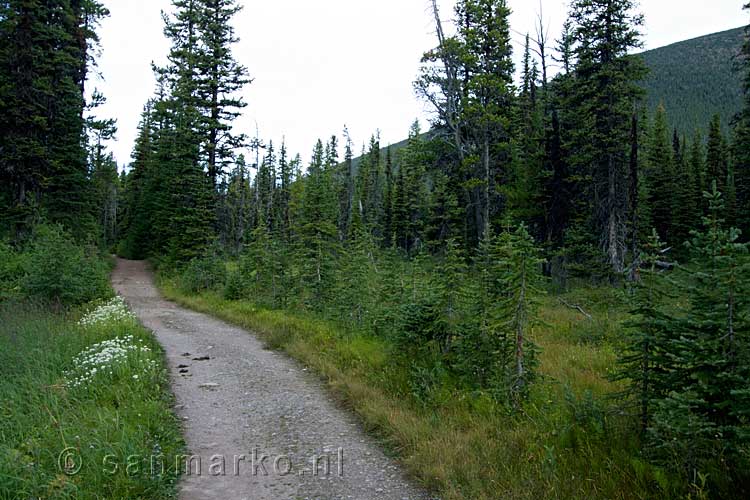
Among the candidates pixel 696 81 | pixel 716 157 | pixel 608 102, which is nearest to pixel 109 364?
pixel 608 102

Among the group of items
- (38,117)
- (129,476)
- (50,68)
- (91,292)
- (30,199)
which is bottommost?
(129,476)

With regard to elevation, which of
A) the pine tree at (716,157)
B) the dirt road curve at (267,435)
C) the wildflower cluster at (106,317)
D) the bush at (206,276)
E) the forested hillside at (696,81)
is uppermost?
the forested hillside at (696,81)

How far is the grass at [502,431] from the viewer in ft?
13.3

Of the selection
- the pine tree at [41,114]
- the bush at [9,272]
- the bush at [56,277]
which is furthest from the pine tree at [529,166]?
the pine tree at [41,114]

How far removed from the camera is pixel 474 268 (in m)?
7.21

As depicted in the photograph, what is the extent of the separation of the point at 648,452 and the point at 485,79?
68.5 feet

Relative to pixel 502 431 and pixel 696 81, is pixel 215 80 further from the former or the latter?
pixel 696 81

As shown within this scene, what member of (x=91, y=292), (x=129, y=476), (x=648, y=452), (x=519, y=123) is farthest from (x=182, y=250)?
(x=648, y=452)

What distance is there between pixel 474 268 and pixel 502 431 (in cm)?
262

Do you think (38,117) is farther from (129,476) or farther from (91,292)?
(129,476)

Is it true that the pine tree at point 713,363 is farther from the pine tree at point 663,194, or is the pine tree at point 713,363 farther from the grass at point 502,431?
the pine tree at point 663,194

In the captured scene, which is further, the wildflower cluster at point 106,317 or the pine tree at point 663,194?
the pine tree at point 663,194

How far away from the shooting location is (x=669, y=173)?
1596 inches

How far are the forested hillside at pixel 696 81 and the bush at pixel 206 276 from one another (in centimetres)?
10510
